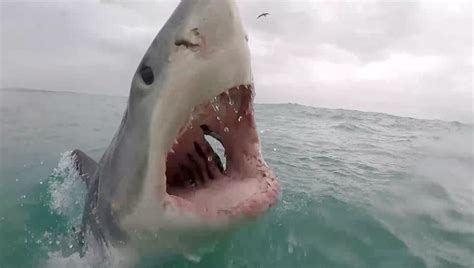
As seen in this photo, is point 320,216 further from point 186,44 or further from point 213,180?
point 186,44

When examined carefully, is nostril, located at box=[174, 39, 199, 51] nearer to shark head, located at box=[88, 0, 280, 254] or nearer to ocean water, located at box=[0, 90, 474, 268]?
shark head, located at box=[88, 0, 280, 254]

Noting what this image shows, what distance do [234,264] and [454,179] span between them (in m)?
4.47

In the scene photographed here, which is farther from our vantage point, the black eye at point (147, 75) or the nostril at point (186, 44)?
the black eye at point (147, 75)

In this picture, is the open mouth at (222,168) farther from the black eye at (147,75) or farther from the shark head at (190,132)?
the black eye at (147,75)

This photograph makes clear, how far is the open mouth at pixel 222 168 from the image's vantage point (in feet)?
6.26

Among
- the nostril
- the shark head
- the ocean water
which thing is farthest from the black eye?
the ocean water

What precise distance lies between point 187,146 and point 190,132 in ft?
0.29

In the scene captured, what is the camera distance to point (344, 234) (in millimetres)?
4027

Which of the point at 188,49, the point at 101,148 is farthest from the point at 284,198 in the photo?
the point at 101,148

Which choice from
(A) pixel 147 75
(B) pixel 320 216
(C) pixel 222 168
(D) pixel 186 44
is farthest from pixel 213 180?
(B) pixel 320 216

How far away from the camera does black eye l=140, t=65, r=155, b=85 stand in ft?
5.98

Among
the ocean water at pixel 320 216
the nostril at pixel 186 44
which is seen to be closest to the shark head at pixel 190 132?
the nostril at pixel 186 44

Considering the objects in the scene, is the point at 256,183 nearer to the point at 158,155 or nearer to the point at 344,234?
the point at 158,155

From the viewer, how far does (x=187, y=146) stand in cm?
232
